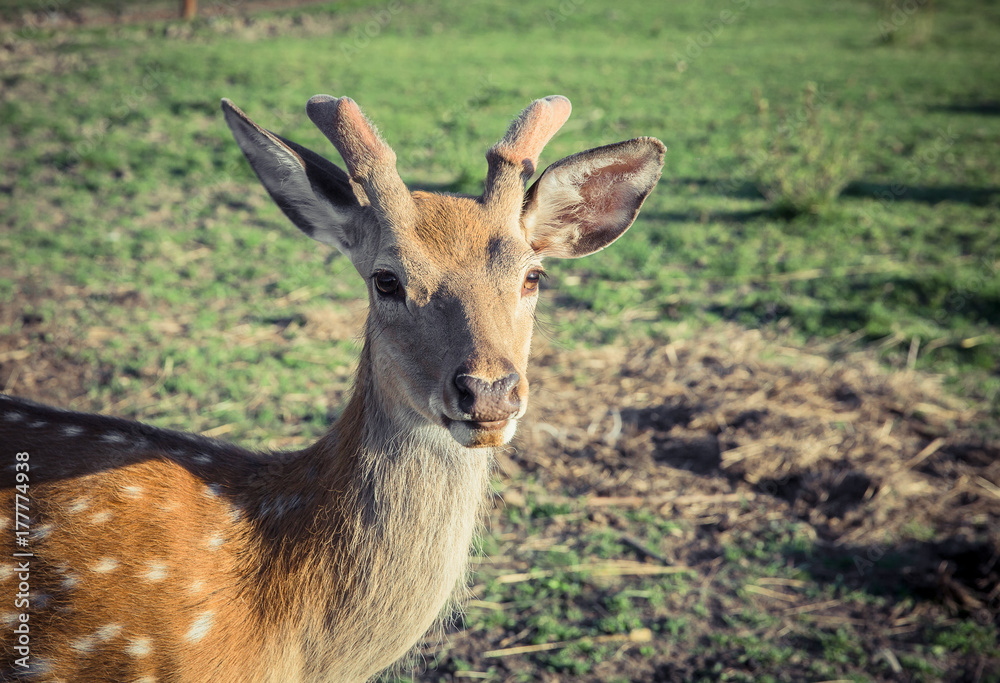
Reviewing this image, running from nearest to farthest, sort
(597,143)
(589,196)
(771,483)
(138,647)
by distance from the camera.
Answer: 1. (138,647)
2. (589,196)
3. (771,483)
4. (597,143)

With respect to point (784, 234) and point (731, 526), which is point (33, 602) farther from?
point (784, 234)

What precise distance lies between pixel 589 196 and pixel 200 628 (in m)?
1.91

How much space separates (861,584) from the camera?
142 inches

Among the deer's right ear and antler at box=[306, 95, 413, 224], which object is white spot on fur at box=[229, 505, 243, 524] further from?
antler at box=[306, 95, 413, 224]

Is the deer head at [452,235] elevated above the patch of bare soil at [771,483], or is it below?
above

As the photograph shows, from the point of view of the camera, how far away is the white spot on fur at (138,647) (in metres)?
2.08

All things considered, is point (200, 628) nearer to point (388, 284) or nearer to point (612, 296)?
point (388, 284)

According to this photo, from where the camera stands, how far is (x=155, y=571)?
2.15 metres

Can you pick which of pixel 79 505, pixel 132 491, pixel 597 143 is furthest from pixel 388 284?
pixel 597 143

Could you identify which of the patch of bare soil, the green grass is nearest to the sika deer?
the patch of bare soil

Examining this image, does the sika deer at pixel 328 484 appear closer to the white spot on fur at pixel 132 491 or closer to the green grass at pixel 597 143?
the white spot on fur at pixel 132 491

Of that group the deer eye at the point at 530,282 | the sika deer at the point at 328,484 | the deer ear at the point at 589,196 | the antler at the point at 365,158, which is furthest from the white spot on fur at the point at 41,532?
the deer ear at the point at 589,196

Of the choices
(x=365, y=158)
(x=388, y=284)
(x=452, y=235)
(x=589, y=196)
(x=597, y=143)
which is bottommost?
(x=388, y=284)

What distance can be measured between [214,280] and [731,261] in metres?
4.46
